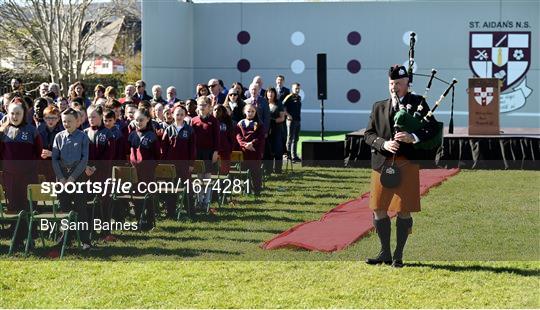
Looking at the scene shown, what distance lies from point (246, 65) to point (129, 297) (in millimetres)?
20649

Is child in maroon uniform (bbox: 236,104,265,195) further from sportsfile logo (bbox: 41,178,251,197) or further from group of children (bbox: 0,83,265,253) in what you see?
sportsfile logo (bbox: 41,178,251,197)

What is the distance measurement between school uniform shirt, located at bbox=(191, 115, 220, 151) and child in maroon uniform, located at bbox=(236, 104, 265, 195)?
1532 mm

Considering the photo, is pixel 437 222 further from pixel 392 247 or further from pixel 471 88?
pixel 471 88

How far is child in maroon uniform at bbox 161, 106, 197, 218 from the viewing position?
40.3 ft

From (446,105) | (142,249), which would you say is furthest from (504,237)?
(446,105)

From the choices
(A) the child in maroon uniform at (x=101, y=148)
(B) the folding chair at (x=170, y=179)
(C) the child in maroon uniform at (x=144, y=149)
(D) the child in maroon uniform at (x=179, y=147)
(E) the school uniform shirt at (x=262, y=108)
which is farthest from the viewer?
(E) the school uniform shirt at (x=262, y=108)

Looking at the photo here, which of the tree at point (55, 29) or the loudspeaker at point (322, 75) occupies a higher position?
the tree at point (55, 29)

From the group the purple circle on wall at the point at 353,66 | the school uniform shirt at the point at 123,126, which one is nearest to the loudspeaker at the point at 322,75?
the purple circle on wall at the point at 353,66

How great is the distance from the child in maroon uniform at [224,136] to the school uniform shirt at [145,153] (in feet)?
7.13

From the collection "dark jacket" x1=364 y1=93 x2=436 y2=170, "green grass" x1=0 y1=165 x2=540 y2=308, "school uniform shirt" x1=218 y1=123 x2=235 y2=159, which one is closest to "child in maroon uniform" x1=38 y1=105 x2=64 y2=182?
"green grass" x1=0 y1=165 x2=540 y2=308

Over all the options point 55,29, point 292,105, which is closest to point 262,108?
point 292,105

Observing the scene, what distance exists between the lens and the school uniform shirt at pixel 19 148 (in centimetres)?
1025

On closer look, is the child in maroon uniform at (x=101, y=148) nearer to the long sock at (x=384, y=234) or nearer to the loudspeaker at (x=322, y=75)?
the long sock at (x=384, y=234)

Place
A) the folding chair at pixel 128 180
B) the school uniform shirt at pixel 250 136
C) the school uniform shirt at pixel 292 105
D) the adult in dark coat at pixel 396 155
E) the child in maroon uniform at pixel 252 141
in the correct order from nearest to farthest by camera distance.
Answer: the adult in dark coat at pixel 396 155, the folding chair at pixel 128 180, the child in maroon uniform at pixel 252 141, the school uniform shirt at pixel 250 136, the school uniform shirt at pixel 292 105
